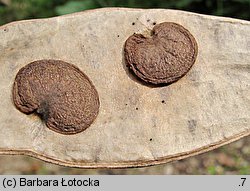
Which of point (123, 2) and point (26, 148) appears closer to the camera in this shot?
point (26, 148)

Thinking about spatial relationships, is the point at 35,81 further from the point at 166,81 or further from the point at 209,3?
the point at 209,3

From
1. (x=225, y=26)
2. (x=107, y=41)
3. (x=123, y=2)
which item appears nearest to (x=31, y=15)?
(x=123, y=2)

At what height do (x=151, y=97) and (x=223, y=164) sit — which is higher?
(x=223, y=164)
